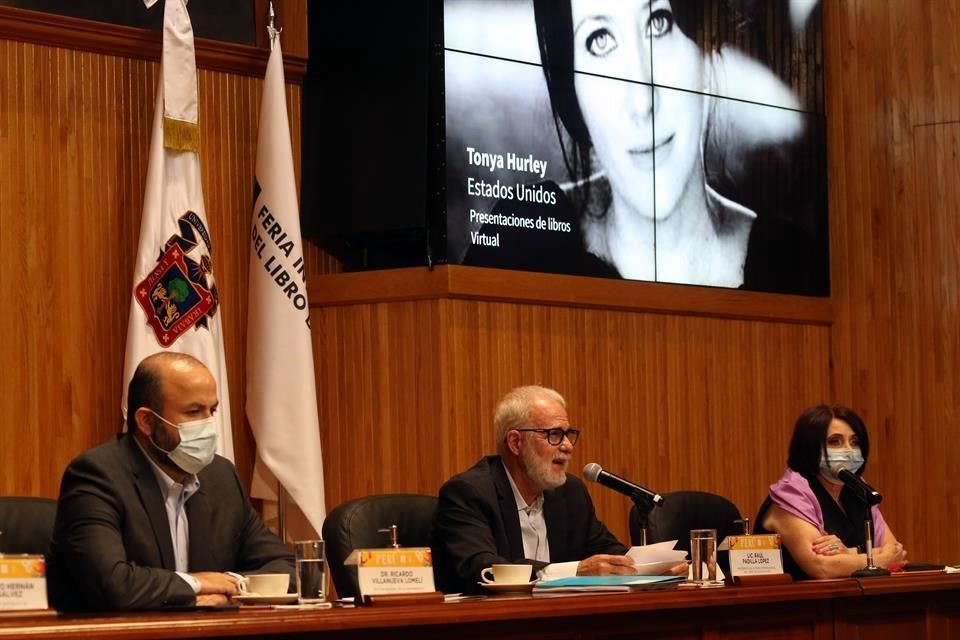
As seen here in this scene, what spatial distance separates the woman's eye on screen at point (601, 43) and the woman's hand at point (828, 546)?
255cm

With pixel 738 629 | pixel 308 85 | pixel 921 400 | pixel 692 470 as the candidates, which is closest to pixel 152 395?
pixel 738 629

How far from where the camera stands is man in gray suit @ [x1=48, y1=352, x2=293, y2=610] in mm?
3480

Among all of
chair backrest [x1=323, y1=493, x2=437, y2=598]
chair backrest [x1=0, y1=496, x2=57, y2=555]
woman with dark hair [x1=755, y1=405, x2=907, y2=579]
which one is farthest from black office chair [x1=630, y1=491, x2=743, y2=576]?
chair backrest [x1=0, y1=496, x2=57, y2=555]

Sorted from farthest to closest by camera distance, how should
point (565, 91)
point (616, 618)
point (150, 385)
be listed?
1. point (565, 91)
2. point (150, 385)
3. point (616, 618)

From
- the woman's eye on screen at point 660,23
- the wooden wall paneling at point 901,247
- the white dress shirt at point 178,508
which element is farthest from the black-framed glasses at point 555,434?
the wooden wall paneling at point 901,247

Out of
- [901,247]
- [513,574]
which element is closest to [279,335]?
[513,574]

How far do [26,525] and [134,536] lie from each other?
421mm

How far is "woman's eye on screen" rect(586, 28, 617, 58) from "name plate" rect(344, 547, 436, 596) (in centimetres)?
349

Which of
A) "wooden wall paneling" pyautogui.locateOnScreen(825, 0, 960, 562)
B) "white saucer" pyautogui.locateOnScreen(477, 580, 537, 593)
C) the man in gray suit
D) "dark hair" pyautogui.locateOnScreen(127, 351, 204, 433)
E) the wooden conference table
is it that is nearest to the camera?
the wooden conference table

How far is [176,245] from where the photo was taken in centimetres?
556

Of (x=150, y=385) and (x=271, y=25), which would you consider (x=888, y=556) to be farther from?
(x=271, y=25)

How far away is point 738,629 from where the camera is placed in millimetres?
3867

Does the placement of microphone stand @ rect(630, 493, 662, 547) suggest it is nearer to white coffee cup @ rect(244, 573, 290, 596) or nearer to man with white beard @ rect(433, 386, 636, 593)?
man with white beard @ rect(433, 386, 636, 593)

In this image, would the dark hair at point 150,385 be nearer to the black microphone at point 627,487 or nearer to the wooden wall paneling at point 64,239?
the black microphone at point 627,487
